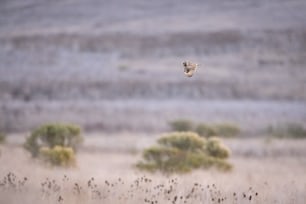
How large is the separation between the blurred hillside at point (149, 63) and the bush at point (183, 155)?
36.6 ft

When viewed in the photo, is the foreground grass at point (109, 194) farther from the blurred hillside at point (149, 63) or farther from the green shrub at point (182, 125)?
the blurred hillside at point (149, 63)

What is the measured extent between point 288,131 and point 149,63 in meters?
23.4

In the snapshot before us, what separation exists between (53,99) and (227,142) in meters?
17.3

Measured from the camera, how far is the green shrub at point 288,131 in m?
26.4

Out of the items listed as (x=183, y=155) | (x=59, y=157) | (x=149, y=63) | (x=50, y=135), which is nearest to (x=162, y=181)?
(x=59, y=157)

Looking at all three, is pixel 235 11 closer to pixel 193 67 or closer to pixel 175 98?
pixel 175 98

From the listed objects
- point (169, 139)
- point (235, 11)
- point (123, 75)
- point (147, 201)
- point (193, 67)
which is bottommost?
point (147, 201)

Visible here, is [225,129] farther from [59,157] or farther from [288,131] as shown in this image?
[59,157]

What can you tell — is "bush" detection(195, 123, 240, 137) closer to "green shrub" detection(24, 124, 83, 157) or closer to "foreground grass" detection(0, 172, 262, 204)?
"green shrub" detection(24, 124, 83, 157)

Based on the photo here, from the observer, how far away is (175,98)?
40.1 metres

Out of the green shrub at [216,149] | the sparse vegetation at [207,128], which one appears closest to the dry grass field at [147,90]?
the sparse vegetation at [207,128]

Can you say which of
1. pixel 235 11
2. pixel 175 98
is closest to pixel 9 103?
pixel 175 98

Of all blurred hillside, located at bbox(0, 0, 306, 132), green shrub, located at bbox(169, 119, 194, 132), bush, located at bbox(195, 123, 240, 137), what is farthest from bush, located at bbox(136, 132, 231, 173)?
blurred hillside, located at bbox(0, 0, 306, 132)

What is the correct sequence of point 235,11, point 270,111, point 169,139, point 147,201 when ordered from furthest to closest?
point 235,11 < point 270,111 < point 169,139 < point 147,201
